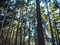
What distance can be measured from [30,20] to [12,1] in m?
4.23

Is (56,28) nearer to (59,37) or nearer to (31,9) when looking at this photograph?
(59,37)

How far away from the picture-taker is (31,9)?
16.1 meters

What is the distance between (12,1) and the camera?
47.0ft

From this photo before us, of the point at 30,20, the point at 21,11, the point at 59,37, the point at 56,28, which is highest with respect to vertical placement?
the point at 21,11

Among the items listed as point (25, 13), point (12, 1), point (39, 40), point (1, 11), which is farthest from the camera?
point (25, 13)

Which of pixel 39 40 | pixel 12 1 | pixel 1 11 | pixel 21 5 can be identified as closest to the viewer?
pixel 39 40

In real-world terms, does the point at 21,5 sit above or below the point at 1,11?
above

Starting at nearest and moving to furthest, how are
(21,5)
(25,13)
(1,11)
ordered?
(1,11), (21,5), (25,13)

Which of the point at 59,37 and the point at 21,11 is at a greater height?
the point at 21,11

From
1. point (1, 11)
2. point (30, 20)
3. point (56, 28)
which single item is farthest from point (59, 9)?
point (1, 11)

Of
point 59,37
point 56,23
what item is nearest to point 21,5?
point 56,23

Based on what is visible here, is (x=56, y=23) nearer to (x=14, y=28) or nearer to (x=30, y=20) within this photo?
(x=30, y=20)

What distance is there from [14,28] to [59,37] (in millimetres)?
6363

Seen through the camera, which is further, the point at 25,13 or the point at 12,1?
the point at 25,13
